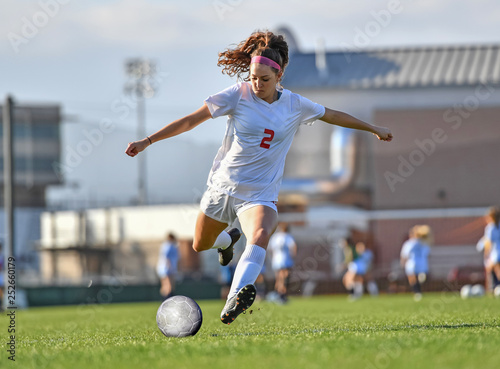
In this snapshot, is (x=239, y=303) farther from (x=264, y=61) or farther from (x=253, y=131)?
(x=264, y=61)

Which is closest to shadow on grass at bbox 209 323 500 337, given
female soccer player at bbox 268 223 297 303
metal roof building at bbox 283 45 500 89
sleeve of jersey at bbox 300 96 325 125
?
sleeve of jersey at bbox 300 96 325 125

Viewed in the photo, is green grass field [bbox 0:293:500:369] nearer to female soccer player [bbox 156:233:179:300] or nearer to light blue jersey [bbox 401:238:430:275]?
female soccer player [bbox 156:233:179:300]

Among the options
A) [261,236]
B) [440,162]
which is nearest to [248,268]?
[261,236]

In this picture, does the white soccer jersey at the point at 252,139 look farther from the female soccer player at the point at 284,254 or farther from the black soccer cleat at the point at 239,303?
the female soccer player at the point at 284,254

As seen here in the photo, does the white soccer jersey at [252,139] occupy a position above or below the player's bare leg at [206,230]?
above

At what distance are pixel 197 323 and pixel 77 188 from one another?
51402mm

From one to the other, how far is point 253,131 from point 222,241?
1.52 metres

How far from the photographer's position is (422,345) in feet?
17.1

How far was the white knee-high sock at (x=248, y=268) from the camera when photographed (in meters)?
6.36

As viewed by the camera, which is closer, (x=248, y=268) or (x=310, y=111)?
(x=248, y=268)

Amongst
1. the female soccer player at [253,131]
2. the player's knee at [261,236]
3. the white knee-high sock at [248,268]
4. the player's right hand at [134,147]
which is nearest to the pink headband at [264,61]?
the female soccer player at [253,131]

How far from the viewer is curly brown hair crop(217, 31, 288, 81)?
6852mm

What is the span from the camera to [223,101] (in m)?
6.90

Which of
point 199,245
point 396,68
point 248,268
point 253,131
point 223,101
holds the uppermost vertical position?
point 396,68
